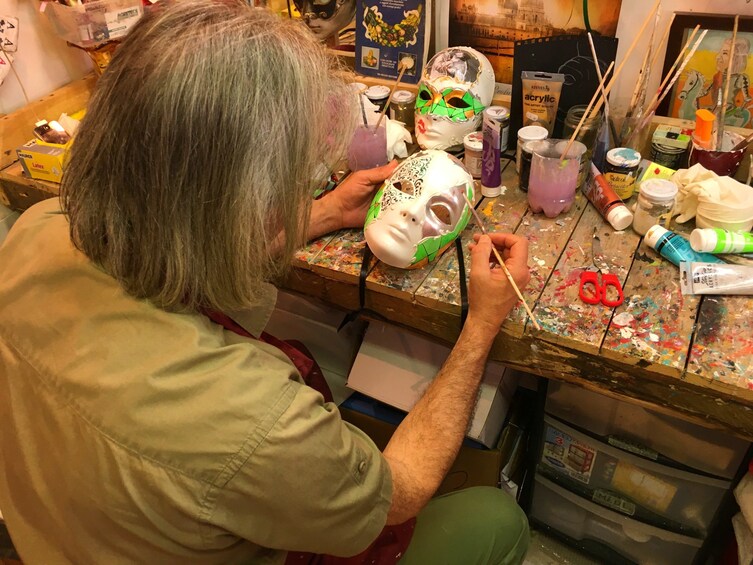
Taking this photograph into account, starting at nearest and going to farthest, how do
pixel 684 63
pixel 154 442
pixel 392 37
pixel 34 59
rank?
pixel 154 442, pixel 684 63, pixel 392 37, pixel 34 59

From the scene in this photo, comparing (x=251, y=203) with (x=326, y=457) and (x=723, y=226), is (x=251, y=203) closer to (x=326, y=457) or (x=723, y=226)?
(x=326, y=457)

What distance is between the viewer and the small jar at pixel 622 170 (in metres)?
1.12

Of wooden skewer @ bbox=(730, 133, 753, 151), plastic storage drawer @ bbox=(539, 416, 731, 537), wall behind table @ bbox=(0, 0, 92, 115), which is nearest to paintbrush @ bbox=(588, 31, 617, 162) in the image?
wooden skewer @ bbox=(730, 133, 753, 151)

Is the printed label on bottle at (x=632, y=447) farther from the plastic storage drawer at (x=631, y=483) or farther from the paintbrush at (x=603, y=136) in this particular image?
the paintbrush at (x=603, y=136)

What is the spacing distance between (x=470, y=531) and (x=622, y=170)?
71 cm

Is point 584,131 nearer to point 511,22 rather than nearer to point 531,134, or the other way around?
point 531,134

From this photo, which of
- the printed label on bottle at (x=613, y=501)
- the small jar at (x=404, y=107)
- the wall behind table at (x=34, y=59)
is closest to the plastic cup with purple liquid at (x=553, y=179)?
the small jar at (x=404, y=107)

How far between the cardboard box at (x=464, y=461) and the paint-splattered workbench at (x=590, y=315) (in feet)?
1.10

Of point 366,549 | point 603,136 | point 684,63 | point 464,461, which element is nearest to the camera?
point 366,549

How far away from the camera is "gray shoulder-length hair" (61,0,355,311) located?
656 millimetres

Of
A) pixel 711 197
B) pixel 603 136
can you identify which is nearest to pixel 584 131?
pixel 603 136

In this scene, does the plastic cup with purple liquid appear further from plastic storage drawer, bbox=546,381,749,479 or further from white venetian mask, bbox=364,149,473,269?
plastic storage drawer, bbox=546,381,749,479

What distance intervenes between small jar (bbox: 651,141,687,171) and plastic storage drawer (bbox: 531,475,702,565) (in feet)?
2.38

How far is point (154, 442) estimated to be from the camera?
63cm
